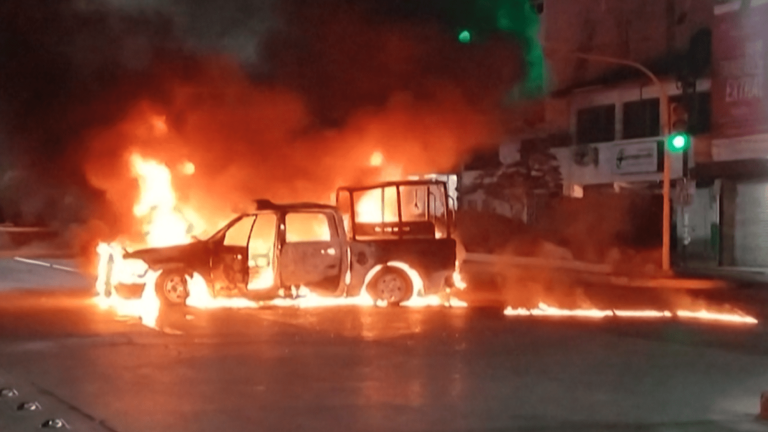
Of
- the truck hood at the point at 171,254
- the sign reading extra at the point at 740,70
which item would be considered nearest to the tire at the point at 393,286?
the truck hood at the point at 171,254

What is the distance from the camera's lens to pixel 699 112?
113 ft

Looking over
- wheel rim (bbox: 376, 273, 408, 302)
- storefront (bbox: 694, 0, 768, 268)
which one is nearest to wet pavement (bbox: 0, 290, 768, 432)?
wheel rim (bbox: 376, 273, 408, 302)

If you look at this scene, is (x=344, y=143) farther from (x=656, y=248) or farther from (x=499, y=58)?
(x=499, y=58)

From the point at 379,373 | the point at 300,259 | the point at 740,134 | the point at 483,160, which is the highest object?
the point at 483,160

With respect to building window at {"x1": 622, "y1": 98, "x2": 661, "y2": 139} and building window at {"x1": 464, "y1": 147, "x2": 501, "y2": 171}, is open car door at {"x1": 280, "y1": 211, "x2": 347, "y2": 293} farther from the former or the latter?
building window at {"x1": 464, "y1": 147, "x2": 501, "y2": 171}

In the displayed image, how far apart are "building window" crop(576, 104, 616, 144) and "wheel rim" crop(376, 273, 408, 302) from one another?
2285cm

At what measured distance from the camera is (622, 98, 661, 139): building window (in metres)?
37.1

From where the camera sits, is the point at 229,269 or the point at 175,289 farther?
the point at 175,289

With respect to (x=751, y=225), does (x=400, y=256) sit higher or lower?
lower

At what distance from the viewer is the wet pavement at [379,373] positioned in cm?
871

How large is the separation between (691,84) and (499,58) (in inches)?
552

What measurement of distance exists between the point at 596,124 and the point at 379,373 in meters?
30.9

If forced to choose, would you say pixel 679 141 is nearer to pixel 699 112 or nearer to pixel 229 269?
pixel 229 269

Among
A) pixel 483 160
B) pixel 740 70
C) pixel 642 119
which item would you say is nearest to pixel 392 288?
pixel 740 70
